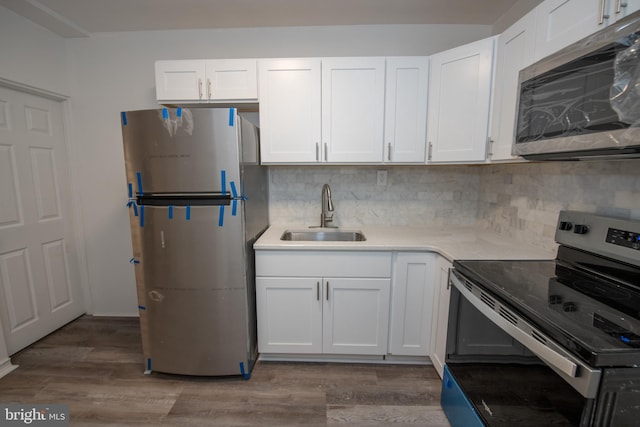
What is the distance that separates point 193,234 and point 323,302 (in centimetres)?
95

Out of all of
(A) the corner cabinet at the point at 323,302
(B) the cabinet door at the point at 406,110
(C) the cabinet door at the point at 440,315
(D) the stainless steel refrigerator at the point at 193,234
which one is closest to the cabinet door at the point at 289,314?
(A) the corner cabinet at the point at 323,302

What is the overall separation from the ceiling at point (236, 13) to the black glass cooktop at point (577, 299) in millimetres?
1793

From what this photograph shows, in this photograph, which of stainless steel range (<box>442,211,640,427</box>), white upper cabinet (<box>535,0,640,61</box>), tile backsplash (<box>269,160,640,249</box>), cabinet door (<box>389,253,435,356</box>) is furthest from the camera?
tile backsplash (<box>269,160,640,249</box>)

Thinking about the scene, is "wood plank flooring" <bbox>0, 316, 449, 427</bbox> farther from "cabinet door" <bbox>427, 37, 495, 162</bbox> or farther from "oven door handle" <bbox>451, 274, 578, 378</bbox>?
"cabinet door" <bbox>427, 37, 495, 162</bbox>

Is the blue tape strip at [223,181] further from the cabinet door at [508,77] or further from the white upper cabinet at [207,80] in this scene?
the cabinet door at [508,77]

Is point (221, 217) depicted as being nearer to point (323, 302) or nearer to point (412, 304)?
point (323, 302)

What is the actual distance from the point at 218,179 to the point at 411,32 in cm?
191

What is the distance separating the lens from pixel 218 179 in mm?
1556

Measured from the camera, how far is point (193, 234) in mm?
1595

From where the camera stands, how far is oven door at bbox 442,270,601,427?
0.74m

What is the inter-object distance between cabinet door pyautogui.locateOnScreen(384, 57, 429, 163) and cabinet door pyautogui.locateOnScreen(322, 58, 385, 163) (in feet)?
0.19

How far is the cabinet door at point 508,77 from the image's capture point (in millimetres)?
1332

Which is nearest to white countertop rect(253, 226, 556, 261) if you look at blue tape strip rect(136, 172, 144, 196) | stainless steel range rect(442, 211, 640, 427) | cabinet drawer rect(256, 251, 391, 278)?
cabinet drawer rect(256, 251, 391, 278)

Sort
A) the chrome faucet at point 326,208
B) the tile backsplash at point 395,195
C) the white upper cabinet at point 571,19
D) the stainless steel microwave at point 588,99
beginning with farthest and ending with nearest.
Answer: the tile backsplash at point 395,195 → the chrome faucet at point 326,208 → the white upper cabinet at point 571,19 → the stainless steel microwave at point 588,99
